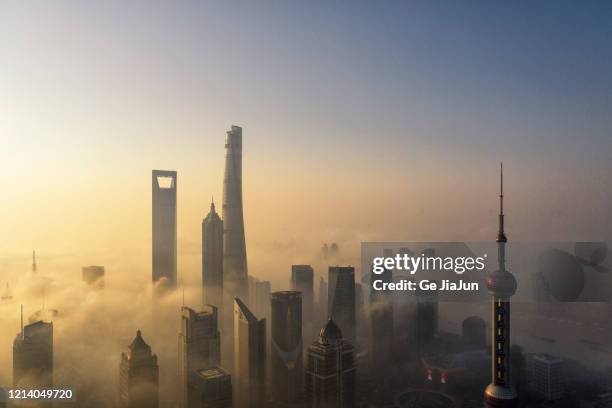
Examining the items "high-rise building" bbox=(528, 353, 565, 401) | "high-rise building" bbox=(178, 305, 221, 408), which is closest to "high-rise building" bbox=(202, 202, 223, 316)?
"high-rise building" bbox=(178, 305, 221, 408)

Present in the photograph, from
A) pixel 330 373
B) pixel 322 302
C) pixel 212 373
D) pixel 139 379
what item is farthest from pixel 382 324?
pixel 139 379

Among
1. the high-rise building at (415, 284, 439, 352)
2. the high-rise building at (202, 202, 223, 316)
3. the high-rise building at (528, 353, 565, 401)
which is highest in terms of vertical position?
the high-rise building at (202, 202, 223, 316)

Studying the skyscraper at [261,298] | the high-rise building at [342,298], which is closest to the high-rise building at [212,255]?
the skyscraper at [261,298]

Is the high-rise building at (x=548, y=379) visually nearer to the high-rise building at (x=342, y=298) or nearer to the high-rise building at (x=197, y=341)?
the high-rise building at (x=342, y=298)

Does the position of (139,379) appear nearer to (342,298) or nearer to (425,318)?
(342,298)

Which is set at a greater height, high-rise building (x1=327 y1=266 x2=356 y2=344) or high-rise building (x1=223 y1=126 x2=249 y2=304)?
high-rise building (x1=223 y1=126 x2=249 y2=304)

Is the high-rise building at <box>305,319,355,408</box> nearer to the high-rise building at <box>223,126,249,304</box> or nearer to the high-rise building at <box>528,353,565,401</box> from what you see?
the high-rise building at <box>528,353,565,401</box>
